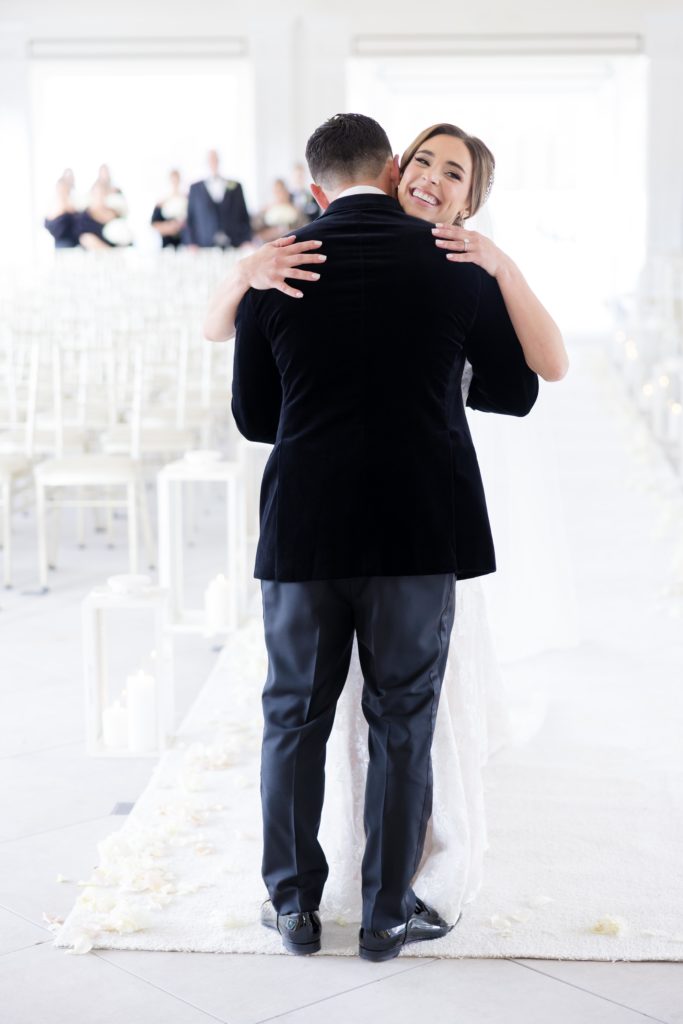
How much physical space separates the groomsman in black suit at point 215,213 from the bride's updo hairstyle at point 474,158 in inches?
458

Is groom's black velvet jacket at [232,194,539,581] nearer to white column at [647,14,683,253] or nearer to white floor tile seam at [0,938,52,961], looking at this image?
white floor tile seam at [0,938,52,961]

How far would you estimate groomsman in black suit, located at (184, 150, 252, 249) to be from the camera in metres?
13.9

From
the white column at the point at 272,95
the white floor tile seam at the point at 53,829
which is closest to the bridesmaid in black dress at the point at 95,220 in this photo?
the white column at the point at 272,95

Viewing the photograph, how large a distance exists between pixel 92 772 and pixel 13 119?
1339cm

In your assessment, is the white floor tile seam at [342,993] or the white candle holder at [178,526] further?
the white candle holder at [178,526]

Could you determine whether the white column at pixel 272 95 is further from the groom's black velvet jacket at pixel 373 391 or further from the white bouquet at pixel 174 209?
the groom's black velvet jacket at pixel 373 391

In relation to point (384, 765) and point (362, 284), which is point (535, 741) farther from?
point (362, 284)

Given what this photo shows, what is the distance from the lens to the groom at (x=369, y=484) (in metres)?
2.20

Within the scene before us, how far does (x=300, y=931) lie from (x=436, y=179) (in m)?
1.37

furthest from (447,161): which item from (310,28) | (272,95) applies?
(310,28)

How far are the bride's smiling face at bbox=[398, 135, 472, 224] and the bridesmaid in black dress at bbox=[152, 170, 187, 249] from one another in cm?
1157

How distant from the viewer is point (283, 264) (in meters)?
2.17

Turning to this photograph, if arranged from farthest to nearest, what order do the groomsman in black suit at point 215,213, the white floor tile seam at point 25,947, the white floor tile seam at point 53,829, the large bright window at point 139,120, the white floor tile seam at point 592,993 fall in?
the large bright window at point 139,120 → the groomsman in black suit at point 215,213 → the white floor tile seam at point 53,829 → the white floor tile seam at point 25,947 → the white floor tile seam at point 592,993

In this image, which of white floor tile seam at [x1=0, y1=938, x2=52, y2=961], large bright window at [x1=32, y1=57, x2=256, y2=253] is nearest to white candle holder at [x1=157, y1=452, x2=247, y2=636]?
white floor tile seam at [x1=0, y1=938, x2=52, y2=961]
